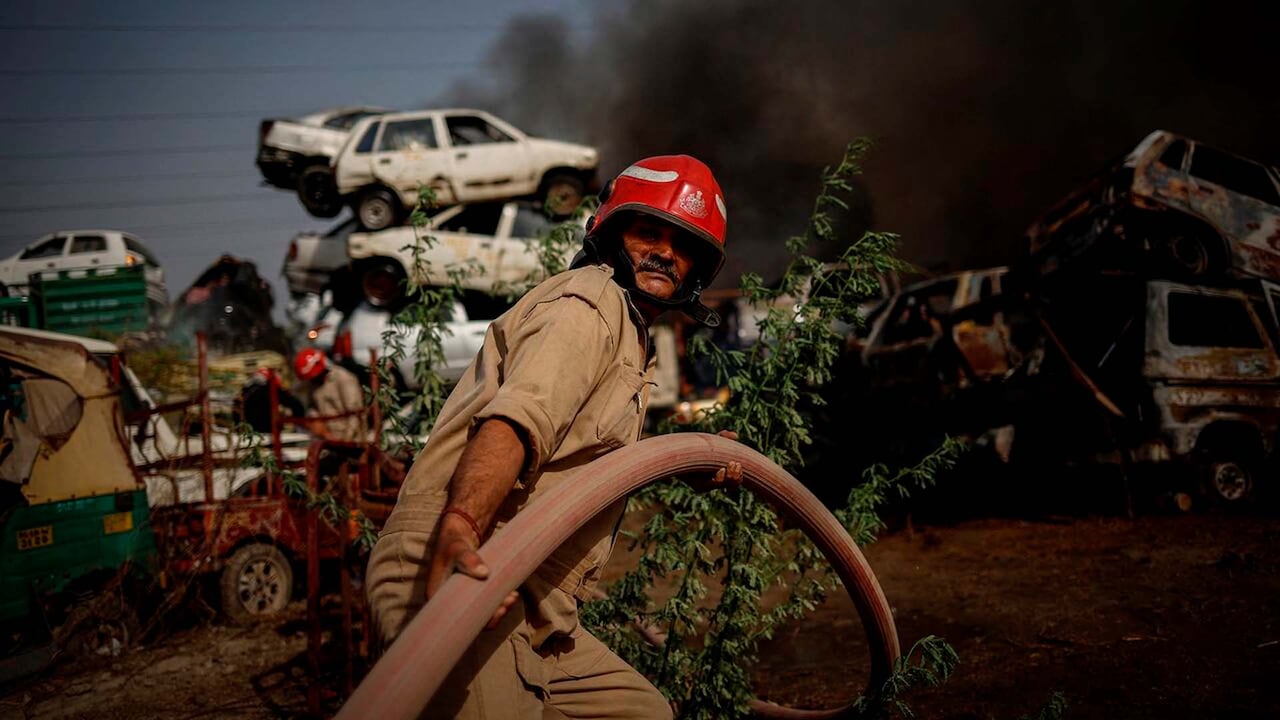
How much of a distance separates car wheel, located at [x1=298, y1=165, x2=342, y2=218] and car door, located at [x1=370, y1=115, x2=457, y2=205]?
148 cm

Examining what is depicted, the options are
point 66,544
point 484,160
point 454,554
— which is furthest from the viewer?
point 484,160

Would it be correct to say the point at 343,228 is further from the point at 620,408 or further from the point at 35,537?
the point at 620,408

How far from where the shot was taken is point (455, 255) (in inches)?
479

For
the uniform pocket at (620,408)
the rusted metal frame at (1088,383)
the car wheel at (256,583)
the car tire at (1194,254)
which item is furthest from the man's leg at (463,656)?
the car tire at (1194,254)

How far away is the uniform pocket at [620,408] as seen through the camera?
5.85 ft

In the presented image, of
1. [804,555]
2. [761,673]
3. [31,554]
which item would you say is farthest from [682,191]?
[31,554]

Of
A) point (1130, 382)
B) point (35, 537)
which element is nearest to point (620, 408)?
point (35, 537)

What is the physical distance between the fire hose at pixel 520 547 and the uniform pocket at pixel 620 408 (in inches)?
1.9

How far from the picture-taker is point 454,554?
1.34 metres

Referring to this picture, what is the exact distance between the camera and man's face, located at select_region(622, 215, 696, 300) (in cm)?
213

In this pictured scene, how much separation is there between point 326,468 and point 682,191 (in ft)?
19.1

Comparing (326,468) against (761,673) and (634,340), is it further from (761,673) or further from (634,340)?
(634,340)

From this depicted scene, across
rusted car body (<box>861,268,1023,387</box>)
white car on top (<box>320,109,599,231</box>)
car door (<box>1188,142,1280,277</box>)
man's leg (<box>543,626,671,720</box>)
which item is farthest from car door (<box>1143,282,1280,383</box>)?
white car on top (<box>320,109,599,231</box>)

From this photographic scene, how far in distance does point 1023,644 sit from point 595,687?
3861mm
